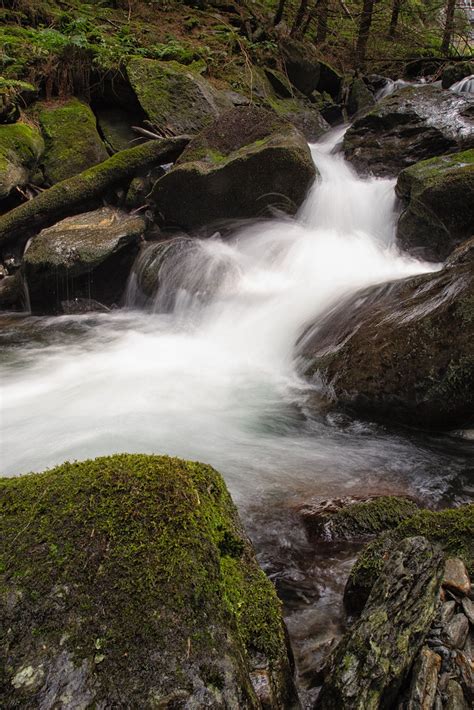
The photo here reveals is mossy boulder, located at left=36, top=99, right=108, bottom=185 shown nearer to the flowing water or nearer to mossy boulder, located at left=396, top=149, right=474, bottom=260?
the flowing water

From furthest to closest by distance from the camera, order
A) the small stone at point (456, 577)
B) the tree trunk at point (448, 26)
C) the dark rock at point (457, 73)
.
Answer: the tree trunk at point (448, 26), the dark rock at point (457, 73), the small stone at point (456, 577)

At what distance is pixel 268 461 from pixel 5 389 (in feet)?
11.8

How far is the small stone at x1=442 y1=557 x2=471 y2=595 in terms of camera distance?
191 cm

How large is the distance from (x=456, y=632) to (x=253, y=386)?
436cm

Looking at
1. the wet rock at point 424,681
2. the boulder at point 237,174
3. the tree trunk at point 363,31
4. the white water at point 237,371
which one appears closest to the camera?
the wet rock at point 424,681

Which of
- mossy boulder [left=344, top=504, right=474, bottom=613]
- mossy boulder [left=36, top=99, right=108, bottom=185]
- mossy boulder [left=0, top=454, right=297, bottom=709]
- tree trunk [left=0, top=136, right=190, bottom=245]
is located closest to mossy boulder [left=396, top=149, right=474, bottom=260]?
tree trunk [left=0, top=136, right=190, bottom=245]

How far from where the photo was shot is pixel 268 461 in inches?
157

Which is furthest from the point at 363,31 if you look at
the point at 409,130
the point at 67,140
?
the point at 67,140

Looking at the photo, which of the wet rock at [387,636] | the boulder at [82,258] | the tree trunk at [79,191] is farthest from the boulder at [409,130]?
the wet rock at [387,636]

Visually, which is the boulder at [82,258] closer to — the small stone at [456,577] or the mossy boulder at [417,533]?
the mossy boulder at [417,533]

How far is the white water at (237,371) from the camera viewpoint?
403 cm

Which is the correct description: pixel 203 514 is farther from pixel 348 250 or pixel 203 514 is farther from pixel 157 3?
pixel 157 3

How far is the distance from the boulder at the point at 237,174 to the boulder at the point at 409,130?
253cm

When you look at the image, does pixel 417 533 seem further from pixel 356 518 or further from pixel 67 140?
pixel 67 140
